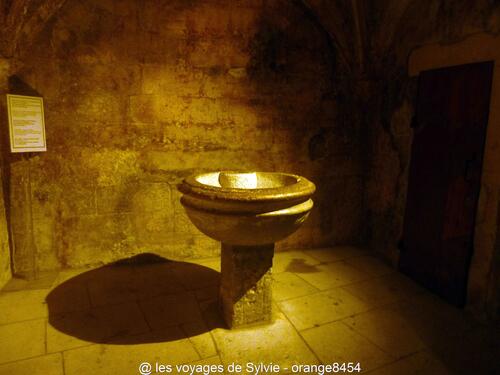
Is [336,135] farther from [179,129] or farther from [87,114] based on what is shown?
[87,114]

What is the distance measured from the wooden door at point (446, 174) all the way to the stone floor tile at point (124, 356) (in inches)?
93.6

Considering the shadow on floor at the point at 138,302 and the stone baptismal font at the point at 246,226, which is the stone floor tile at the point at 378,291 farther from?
the shadow on floor at the point at 138,302

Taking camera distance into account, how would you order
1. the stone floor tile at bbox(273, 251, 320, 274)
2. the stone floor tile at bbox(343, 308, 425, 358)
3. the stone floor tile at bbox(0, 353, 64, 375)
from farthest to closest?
1. the stone floor tile at bbox(273, 251, 320, 274)
2. the stone floor tile at bbox(343, 308, 425, 358)
3. the stone floor tile at bbox(0, 353, 64, 375)

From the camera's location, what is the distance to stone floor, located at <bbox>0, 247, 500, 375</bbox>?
2.34 metres

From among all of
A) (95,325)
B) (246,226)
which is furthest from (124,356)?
(246,226)

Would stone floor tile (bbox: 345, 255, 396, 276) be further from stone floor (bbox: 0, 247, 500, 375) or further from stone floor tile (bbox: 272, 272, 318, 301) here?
stone floor tile (bbox: 272, 272, 318, 301)

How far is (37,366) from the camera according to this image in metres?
2.25

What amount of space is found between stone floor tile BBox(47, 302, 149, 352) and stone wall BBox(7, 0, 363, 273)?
972mm

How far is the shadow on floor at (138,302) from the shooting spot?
8.66 feet

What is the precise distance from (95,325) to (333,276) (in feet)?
7.45

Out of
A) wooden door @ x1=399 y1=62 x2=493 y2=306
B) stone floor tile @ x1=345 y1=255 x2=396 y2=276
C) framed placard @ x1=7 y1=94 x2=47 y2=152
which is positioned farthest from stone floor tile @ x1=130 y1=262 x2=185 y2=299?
wooden door @ x1=399 y1=62 x2=493 y2=306

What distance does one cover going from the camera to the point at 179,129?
3.81 m

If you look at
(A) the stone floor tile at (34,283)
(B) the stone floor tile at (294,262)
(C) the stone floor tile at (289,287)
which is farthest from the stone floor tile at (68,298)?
(B) the stone floor tile at (294,262)

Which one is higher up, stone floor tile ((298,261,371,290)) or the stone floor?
stone floor tile ((298,261,371,290))
